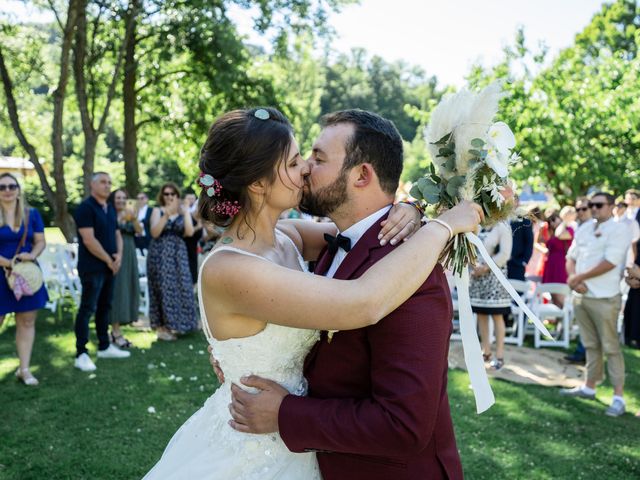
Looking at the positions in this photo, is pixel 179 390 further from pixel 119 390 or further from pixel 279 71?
pixel 279 71

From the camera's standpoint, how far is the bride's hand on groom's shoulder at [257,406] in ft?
6.73

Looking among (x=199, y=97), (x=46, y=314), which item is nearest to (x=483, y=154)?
(x=46, y=314)

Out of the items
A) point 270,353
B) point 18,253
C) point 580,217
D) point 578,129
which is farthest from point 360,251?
point 578,129

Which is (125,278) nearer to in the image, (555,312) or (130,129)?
(555,312)

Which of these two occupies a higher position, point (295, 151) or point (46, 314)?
point (295, 151)

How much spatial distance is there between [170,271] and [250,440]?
7190 millimetres

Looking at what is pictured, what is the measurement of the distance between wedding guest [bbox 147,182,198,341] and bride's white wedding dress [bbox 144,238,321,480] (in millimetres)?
6982

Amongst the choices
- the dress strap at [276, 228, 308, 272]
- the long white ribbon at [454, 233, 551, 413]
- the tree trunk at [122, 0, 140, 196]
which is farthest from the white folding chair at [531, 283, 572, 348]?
the tree trunk at [122, 0, 140, 196]

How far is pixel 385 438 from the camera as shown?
1800 millimetres

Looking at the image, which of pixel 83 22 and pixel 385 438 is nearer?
pixel 385 438

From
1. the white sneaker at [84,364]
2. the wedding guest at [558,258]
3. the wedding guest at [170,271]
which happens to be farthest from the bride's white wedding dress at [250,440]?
the wedding guest at [558,258]

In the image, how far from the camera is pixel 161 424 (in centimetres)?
570

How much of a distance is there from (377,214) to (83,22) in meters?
13.2

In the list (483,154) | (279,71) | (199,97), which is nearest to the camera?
(483,154)
